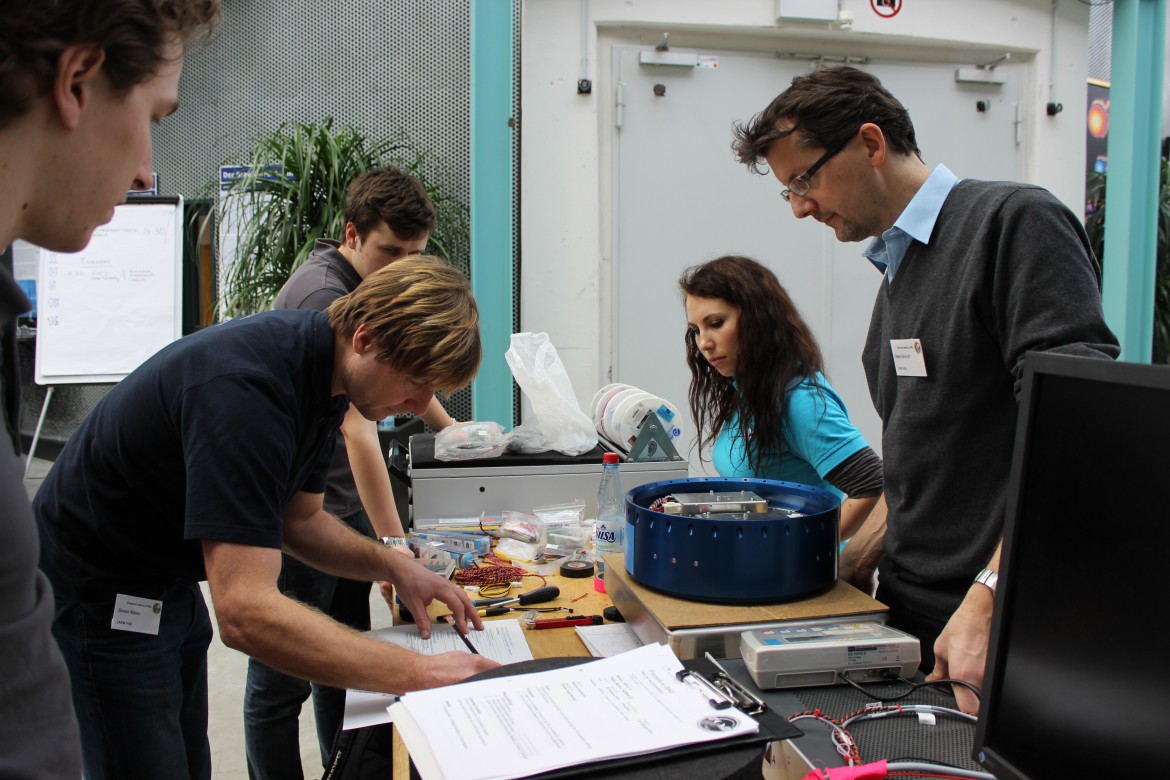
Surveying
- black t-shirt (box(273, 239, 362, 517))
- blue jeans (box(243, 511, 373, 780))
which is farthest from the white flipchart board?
blue jeans (box(243, 511, 373, 780))

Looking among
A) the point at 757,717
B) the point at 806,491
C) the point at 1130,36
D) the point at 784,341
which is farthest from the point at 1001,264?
the point at 1130,36

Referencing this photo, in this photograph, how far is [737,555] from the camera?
42.4 inches

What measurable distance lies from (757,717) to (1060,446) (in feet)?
1.27

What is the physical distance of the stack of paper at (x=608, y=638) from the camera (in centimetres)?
127

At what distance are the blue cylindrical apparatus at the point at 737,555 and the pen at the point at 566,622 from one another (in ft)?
0.99

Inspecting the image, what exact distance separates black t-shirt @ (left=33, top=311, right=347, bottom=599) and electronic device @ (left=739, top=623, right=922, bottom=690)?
2.11 feet

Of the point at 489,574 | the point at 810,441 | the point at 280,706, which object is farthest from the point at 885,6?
the point at 280,706

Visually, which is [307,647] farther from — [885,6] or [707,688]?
[885,6]

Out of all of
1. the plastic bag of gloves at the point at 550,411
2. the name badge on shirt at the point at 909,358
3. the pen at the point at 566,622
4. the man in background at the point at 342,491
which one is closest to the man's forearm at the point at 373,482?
the man in background at the point at 342,491

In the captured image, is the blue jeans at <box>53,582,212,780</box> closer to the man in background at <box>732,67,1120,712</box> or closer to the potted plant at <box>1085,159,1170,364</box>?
the man in background at <box>732,67,1120,712</box>

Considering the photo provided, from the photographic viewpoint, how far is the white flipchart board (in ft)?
12.8

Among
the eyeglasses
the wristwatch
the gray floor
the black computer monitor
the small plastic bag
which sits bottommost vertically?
the gray floor

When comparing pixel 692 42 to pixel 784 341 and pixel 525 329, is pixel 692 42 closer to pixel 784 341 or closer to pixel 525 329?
pixel 525 329

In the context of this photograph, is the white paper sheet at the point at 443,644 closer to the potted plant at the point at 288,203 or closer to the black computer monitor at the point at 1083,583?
the black computer monitor at the point at 1083,583
